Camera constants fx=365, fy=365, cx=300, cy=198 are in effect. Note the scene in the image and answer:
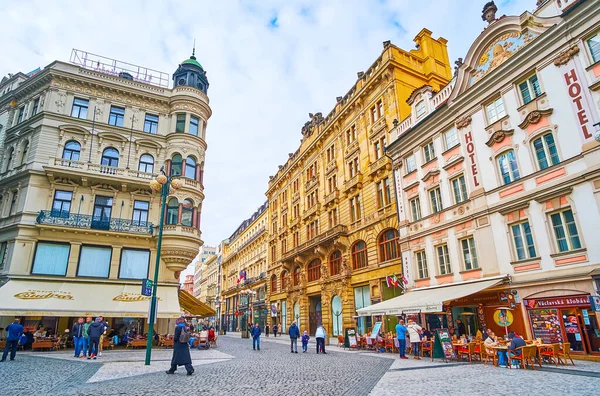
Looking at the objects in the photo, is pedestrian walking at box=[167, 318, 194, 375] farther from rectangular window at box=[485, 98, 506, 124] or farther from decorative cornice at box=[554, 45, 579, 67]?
decorative cornice at box=[554, 45, 579, 67]

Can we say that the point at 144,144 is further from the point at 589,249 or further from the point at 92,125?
the point at 589,249

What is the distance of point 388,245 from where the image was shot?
25781 mm

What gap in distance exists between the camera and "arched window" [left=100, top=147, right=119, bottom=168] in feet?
80.6

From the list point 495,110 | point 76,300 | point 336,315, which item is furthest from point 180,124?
point 495,110

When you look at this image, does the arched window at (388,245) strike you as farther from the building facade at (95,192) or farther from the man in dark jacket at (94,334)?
the man in dark jacket at (94,334)

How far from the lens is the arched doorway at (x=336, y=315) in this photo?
3028cm

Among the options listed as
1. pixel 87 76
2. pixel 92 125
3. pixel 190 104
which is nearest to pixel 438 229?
pixel 190 104

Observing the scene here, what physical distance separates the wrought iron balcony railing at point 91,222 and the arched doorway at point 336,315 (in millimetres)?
16212

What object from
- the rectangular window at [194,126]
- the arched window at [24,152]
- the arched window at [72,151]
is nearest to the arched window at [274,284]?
the rectangular window at [194,126]

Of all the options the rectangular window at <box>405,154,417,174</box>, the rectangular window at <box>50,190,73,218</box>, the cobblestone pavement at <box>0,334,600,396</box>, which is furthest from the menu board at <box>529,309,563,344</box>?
the rectangular window at <box>50,190,73,218</box>

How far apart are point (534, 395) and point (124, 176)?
24.0 metres

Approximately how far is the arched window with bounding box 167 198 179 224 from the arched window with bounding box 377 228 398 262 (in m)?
14.4

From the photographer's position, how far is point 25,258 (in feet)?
69.4

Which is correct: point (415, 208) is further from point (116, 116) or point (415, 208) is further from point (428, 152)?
point (116, 116)
